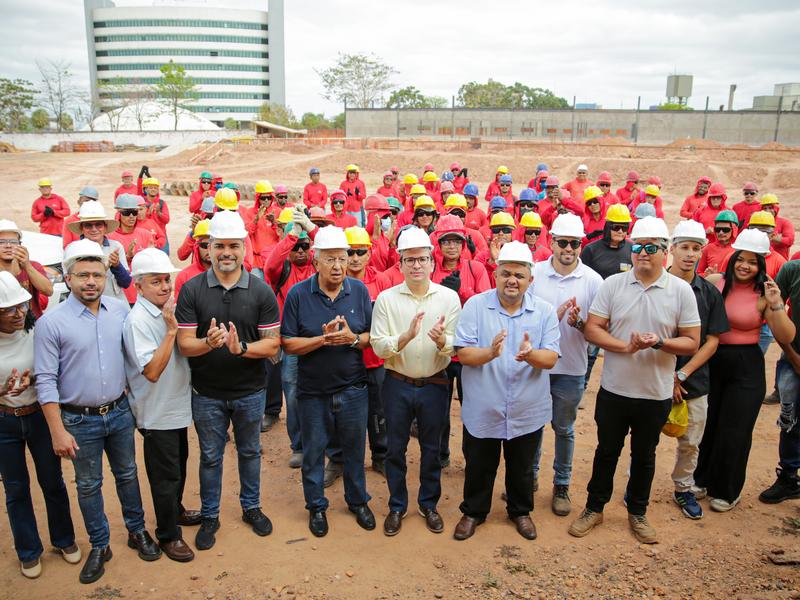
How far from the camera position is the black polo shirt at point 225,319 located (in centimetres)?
417

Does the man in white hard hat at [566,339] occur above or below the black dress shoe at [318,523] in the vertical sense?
above

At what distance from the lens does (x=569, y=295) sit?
5008 mm

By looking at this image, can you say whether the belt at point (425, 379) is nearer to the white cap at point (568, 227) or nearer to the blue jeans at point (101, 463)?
the white cap at point (568, 227)

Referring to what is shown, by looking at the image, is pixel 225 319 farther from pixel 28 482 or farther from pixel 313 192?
pixel 313 192

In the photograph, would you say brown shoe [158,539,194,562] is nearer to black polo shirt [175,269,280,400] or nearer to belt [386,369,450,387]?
black polo shirt [175,269,280,400]

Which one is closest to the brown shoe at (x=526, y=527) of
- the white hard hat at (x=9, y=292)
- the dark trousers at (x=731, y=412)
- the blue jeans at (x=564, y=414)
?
the blue jeans at (x=564, y=414)

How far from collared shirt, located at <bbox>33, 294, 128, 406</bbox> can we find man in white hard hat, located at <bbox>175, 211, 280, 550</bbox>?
46 centimetres

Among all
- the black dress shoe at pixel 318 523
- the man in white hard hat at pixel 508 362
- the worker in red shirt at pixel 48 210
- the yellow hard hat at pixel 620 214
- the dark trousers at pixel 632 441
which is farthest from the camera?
the worker in red shirt at pixel 48 210

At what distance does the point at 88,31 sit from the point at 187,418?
398 feet

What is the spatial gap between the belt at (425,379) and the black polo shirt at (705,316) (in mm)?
1866

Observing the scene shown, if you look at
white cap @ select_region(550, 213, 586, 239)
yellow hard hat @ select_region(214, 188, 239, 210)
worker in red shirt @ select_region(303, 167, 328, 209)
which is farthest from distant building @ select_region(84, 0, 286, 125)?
white cap @ select_region(550, 213, 586, 239)

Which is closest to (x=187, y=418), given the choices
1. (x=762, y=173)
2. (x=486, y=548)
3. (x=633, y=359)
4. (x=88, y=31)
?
(x=486, y=548)

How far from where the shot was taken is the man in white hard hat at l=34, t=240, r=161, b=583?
3840 mm

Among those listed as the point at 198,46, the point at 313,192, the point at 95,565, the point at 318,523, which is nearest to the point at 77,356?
the point at 95,565
